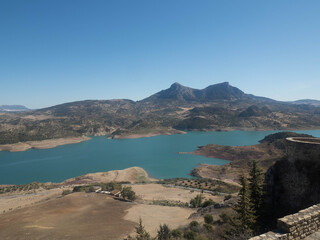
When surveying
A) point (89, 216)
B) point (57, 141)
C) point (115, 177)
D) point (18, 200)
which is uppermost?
point (89, 216)

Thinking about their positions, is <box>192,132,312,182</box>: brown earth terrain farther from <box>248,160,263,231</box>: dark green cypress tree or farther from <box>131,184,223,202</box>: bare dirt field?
<box>248,160,263,231</box>: dark green cypress tree

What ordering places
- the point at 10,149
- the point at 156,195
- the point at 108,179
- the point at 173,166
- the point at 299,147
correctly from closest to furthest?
the point at 299,147, the point at 156,195, the point at 108,179, the point at 173,166, the point at 10,149

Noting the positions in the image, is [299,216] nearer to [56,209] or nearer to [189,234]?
[189,234]

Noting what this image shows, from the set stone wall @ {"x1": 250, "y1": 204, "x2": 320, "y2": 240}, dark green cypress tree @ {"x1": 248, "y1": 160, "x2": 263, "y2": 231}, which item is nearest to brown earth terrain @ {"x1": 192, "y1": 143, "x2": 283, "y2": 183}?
dark green cypress tree @ {"x1": 248, "y1": 160, "x2": 263, "y2": 231}

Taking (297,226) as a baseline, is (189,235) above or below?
below

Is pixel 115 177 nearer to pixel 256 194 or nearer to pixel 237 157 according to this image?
pixel 237 157

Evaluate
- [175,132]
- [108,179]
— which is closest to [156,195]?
[108,179]

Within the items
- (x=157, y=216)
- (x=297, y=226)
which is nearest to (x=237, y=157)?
(x=157, y=216)
